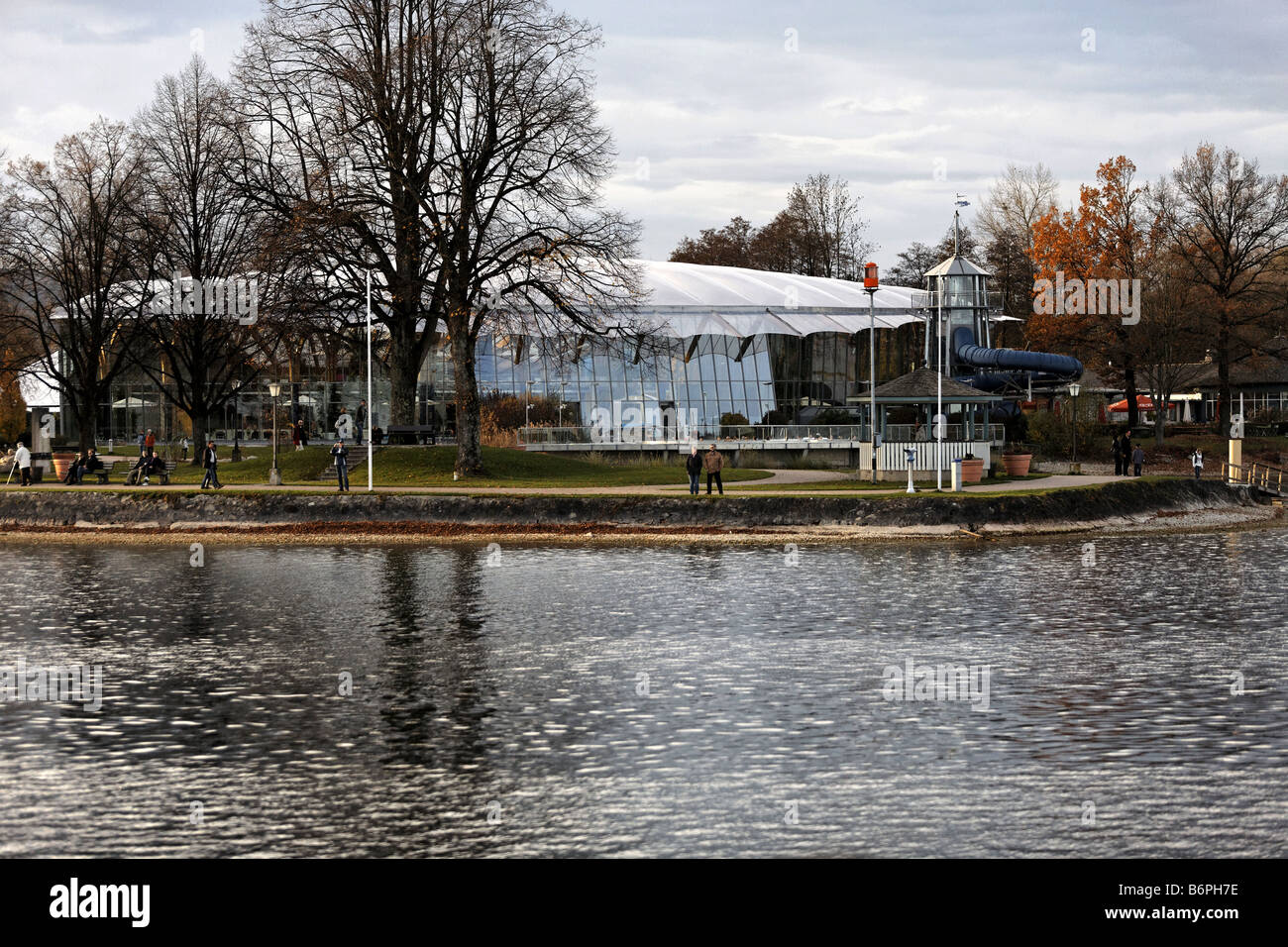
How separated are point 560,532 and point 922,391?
1515 centimetres

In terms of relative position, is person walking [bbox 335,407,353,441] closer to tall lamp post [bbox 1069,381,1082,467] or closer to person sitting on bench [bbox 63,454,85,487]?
person sitting on bench [bbox 63,454,85,487]

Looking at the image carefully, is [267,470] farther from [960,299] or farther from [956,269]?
[956,269]

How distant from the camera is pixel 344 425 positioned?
229ft

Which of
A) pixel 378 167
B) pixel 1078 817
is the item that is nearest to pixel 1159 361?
pixel 378 167

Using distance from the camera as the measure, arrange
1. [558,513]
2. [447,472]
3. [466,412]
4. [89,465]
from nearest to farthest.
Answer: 1. [558,513]
2. [466,412]
3. [447,472]
4. [89,465]

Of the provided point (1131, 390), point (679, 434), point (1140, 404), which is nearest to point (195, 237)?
point (679, 434)

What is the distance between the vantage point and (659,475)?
161 feet

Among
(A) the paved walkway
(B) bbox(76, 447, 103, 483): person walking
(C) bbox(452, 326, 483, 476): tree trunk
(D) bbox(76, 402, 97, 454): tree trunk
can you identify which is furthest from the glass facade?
(A) the paved walkway

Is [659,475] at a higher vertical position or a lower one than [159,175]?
lower

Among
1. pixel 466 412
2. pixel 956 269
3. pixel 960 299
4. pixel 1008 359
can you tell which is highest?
pixel 956 269
